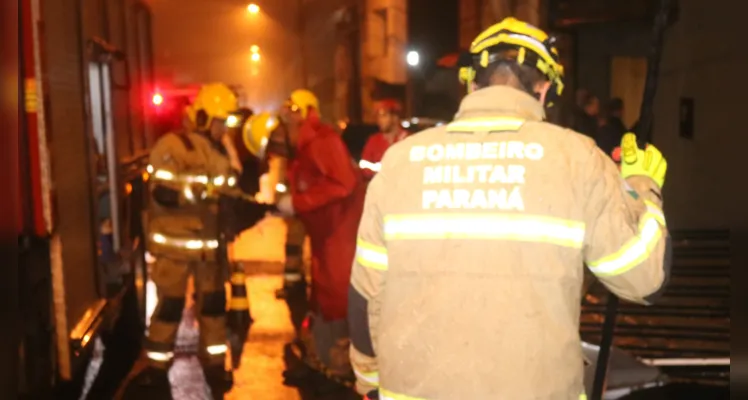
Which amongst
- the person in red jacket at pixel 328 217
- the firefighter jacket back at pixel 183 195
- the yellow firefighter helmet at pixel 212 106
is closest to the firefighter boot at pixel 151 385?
the firefighter jacket back at pixel 183 195

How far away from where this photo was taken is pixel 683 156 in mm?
11445

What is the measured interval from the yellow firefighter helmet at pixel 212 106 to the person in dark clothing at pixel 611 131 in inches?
167

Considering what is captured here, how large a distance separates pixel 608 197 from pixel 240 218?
17.2ft

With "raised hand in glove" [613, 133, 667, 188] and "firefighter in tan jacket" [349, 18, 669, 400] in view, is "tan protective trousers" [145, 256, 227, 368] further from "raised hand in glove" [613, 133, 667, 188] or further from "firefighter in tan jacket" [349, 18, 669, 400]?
"raised hand in glove" [613, 133, 667, 188]

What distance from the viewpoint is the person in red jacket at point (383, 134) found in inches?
298

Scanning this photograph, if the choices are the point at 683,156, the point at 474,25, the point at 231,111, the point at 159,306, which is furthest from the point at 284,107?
the point at 474,25

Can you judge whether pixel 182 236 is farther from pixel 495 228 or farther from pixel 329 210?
pixel 495 228

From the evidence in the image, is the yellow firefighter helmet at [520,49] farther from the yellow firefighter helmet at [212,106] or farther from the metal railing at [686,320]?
the yellow firefighter helmet at [212,106]

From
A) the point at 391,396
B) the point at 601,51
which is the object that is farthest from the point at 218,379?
the point at 601,51

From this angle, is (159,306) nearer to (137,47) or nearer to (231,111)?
(231,111)

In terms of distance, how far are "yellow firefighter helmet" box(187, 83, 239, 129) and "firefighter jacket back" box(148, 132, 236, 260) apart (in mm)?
122

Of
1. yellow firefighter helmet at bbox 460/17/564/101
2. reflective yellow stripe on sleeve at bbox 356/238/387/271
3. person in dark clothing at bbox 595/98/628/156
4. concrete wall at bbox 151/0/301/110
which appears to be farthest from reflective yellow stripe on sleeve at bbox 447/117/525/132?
concrete wall at bbox 151/0/301/110

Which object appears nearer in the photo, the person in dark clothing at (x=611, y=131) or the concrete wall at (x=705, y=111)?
the person in dark clothing at (x=611, y=131)

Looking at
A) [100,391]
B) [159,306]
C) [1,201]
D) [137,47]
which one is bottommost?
[100,391]
